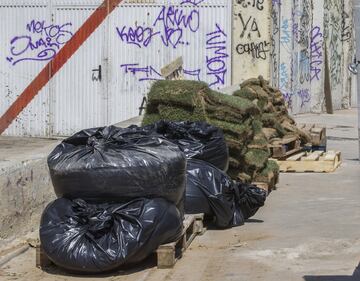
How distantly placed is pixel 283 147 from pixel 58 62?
598 centimetres

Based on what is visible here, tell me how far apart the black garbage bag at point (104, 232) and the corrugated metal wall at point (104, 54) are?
8958mm

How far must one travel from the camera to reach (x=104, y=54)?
15.2 meters

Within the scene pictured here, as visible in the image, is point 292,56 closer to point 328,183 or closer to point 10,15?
point 10,15

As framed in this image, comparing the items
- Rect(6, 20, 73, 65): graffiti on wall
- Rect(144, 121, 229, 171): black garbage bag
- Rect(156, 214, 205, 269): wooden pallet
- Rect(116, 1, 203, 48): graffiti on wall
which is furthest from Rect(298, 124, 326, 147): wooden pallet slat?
Rect(156, 214, 205, 269): wooden pallet

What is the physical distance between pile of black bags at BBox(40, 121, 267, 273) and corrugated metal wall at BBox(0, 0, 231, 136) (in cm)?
819

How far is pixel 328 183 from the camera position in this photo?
1016cm

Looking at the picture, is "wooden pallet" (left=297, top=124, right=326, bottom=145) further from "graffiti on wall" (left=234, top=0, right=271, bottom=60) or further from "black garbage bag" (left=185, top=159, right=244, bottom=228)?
"black garbage bag" (left=185, top=159, right=244, bottom=228)

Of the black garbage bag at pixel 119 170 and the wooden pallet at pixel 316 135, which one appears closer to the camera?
the black garbage bag at pixel 119 170

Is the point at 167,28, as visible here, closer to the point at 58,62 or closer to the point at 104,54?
the point at 104,54

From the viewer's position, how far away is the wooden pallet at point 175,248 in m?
5.85

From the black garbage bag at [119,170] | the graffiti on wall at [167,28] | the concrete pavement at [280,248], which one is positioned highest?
the graffiti on wall at [167,28]

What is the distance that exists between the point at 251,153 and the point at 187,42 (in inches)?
234

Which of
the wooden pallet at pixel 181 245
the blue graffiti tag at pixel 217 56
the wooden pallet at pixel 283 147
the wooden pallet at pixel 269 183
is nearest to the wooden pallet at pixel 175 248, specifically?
the wooden pallet at pixel 181 245

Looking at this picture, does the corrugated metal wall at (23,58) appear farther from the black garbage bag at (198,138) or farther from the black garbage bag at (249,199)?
the black garbage bag at (249,199)
